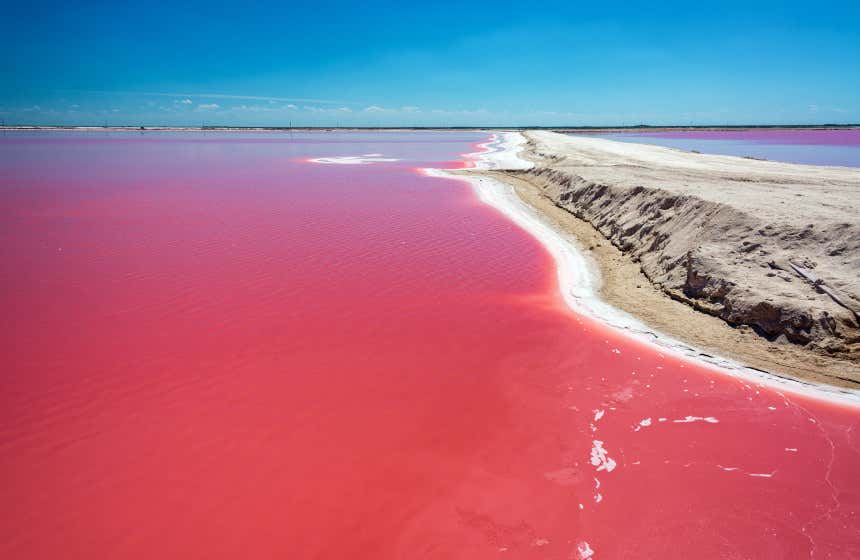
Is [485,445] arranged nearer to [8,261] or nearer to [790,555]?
[790,555]

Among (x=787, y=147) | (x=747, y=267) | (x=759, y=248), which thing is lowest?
(x=747, y=267)

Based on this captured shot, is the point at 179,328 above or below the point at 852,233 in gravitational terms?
below

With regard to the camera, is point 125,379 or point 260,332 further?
point 260,332

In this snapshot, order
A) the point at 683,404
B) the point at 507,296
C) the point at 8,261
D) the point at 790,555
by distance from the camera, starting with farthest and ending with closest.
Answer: the point at 8,261
the point at 507,296
the point at 683,404
the point at 790,555

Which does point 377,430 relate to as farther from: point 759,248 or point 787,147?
point 787,147

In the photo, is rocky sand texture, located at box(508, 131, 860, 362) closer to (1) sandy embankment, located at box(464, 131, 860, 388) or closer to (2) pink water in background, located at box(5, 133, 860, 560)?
(1) sandy embankment, located at box(464, 131, 860, 388)

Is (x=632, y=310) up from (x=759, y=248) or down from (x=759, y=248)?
down

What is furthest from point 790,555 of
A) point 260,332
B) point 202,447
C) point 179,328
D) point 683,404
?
point 179,328

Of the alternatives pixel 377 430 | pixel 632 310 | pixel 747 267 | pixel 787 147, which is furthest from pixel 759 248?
pixel 787 147
